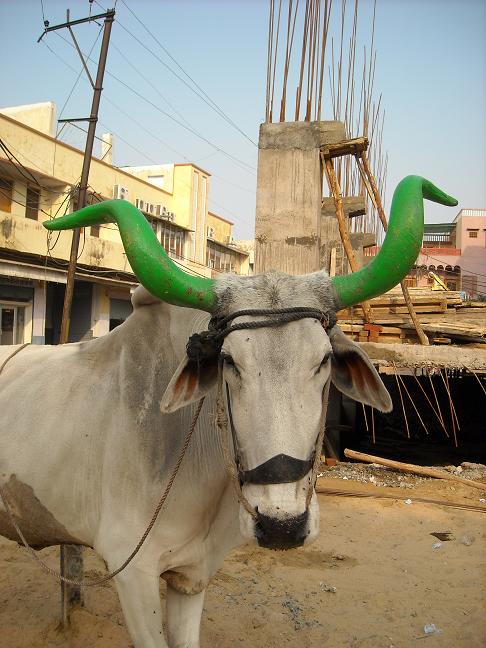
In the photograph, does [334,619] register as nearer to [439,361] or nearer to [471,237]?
[439,361]

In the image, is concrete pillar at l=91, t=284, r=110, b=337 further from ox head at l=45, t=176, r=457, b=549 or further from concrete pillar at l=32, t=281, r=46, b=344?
ox head at l=45, t=176, r=457, b=549

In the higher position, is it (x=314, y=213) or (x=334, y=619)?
(x=314, y=213)

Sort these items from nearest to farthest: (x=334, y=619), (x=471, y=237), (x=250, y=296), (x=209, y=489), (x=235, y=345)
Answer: (x=235, y=345), (x=250, y=296), (x=209, y=489), (x=334, y=619), (x=471, y=237)

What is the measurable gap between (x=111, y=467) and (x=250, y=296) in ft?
3.39

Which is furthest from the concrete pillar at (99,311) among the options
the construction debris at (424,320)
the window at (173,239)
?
the construction debris at (424,320)

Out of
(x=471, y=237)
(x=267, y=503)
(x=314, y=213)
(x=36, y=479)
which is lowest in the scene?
(x=36, y=479)

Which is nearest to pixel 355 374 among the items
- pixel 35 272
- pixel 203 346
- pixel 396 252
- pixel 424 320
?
pixel 396 252

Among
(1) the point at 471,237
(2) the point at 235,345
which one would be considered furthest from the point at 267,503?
(1) the point at 471,237

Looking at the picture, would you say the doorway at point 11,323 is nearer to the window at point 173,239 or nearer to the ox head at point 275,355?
the window at point 173,239

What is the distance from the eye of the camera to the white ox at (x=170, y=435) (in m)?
1.68

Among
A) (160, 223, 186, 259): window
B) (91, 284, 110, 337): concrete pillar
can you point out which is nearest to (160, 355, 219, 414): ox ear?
(91, 284, 110, 337): concrete pillar

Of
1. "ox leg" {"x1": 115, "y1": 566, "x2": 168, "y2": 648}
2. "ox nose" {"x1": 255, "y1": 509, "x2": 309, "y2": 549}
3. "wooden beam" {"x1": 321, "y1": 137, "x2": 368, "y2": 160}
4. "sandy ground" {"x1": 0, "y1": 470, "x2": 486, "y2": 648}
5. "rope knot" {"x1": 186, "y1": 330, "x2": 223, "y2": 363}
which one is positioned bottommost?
"sandy ground" {"x1": 0, "y1": 470, "x2": 486, "y2": 648}

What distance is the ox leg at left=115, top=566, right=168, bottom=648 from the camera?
2.17 m

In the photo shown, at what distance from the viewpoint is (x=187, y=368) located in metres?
2.01
